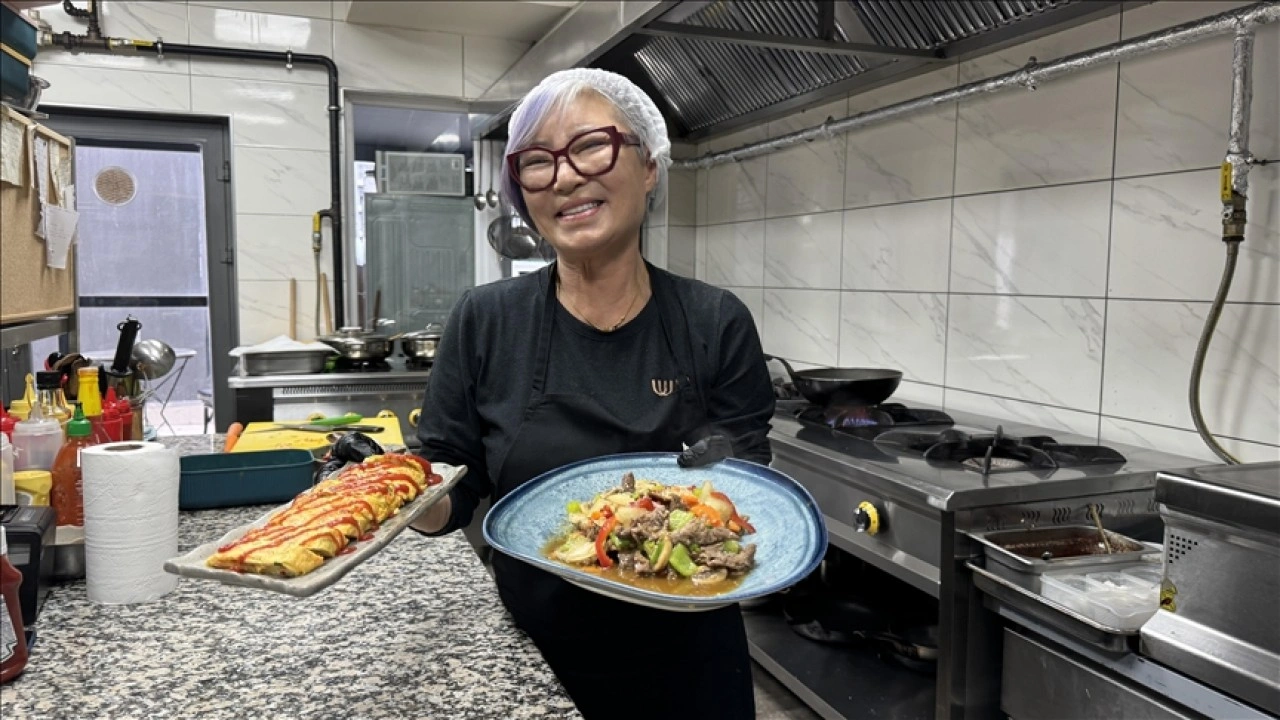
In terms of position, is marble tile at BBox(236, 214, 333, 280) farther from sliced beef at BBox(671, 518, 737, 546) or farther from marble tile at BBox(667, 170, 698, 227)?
sliced beef at BBox(671, 518, 737, 546)

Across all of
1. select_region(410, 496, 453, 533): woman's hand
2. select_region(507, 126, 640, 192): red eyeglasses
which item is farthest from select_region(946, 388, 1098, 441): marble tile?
select_region(410, 496, 453, 533): woman's hand

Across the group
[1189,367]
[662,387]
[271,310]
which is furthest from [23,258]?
[271,310]

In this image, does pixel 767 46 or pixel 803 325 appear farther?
pixel 803 325

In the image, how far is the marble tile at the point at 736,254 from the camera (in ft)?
12.3

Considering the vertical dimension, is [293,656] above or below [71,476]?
below

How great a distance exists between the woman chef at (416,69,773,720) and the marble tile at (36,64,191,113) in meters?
3.15

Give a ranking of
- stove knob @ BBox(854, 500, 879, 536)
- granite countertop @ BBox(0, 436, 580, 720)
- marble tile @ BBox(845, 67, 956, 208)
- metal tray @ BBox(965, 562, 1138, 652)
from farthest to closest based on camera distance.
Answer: marble tile @ BBox(845, 67, 956, 208)
stove knob @ BBox(854, 500, 879, 536)
metal tray @ BBox(965, 562, 1138, 652)
granite countertop @ BBox(0, 436, 580, 720)

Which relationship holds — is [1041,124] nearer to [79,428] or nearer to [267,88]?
[79,428]

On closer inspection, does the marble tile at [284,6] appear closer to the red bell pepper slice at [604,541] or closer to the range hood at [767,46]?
the range hood at [767,46]

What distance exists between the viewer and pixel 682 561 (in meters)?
1.16

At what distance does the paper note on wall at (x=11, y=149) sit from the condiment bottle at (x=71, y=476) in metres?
0.40

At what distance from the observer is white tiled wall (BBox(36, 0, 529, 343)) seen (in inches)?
149

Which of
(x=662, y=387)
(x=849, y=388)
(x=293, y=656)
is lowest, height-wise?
(x=293, y=656)

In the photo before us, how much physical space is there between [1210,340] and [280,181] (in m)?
3.76
